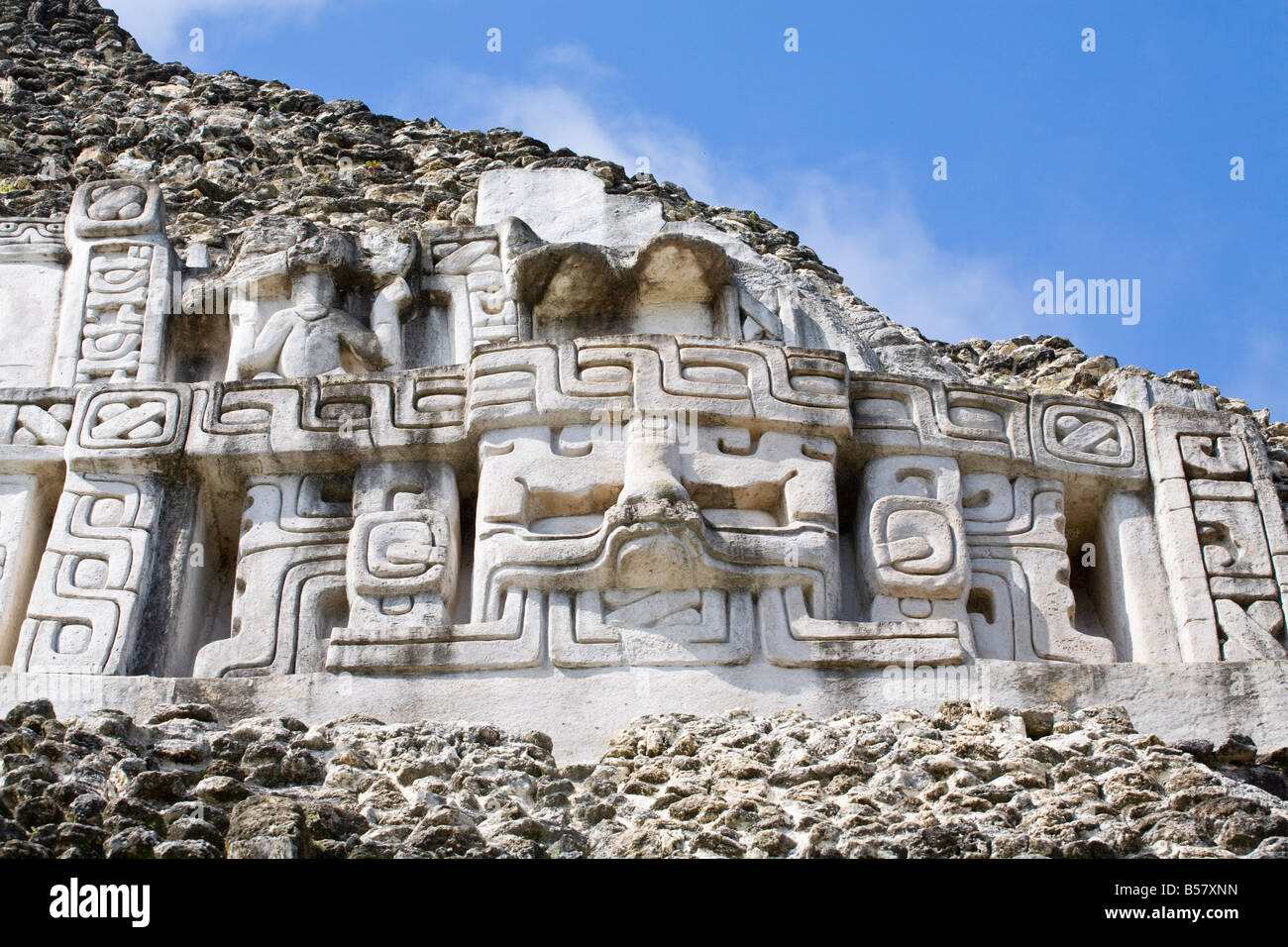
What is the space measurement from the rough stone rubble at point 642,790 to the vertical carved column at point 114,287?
2166 millimetres

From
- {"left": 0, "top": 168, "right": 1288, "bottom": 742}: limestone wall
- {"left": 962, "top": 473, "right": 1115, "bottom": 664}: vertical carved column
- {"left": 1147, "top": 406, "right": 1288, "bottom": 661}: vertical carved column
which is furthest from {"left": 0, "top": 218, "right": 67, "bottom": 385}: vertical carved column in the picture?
{"left": 1147, "top": 406, "right": 1288, "bottom": 661}: vertical carved column

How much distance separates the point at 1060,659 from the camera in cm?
583

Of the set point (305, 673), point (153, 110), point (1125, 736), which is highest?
point (153, 110)

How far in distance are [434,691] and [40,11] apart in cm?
907

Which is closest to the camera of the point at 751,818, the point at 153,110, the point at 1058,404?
the point at 751,818

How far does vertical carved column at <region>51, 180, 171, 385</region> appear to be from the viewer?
694cm

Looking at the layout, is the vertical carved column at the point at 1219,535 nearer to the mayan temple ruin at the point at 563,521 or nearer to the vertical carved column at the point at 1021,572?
the mayan temple ruin at the point at 563,521

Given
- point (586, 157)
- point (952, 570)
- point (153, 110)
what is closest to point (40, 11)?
point (153, 110)

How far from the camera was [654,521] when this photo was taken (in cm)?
563

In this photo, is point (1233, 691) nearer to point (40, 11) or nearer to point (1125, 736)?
point (1125, 736)

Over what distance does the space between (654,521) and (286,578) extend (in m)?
1.17

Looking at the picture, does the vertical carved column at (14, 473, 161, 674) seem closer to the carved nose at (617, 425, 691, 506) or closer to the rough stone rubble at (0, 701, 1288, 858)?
the rough stone rubble at (0, 701, 1288, 858)

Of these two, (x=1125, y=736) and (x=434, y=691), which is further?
(x=434, y=691)

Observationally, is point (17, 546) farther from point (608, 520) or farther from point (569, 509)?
point (608, 520)
